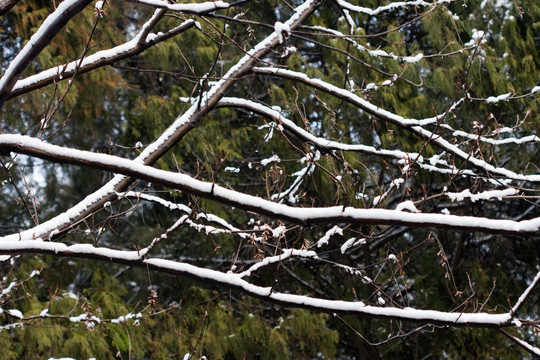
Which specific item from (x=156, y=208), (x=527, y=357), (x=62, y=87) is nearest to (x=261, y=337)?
(x=156, y=208)

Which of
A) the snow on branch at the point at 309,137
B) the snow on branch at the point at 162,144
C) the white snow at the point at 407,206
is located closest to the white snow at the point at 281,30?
the white snow at the point at 407,206

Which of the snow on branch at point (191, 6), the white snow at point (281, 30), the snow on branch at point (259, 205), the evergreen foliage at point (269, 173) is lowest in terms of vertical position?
the evergreen foliage at point (269, 173)

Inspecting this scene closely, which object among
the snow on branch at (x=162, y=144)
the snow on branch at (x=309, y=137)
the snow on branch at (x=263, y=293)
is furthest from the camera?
the snow on branch at (x=309, y=137)

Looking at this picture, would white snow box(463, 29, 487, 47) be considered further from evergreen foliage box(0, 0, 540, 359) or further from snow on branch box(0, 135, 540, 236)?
snow on branch box(0, 135, 540, 236)

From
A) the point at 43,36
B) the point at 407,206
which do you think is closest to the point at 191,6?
the point at 43,36

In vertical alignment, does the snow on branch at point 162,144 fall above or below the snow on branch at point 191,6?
below

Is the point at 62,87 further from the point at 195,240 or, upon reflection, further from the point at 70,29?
the point at 195,240

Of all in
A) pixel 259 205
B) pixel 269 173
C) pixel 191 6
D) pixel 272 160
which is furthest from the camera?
pixel 269 173

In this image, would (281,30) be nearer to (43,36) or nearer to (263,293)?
(43,36)

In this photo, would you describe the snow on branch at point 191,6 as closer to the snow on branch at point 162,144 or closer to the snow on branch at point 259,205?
the snow on branch at point 259,205

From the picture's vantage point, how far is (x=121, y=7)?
24.4ft

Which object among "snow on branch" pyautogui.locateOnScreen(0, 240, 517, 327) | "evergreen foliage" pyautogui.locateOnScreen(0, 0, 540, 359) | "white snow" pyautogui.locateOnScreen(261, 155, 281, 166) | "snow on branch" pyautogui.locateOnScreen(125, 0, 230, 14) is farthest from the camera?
"evergreen foliage" pyautogui.locateOnScreen(0, 0, 540, 359)

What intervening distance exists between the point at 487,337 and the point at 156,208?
13.5 feet

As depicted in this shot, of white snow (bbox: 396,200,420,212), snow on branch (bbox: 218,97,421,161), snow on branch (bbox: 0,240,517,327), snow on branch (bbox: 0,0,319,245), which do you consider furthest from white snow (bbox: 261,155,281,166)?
white snow (bbox: 396,200,420,212)
